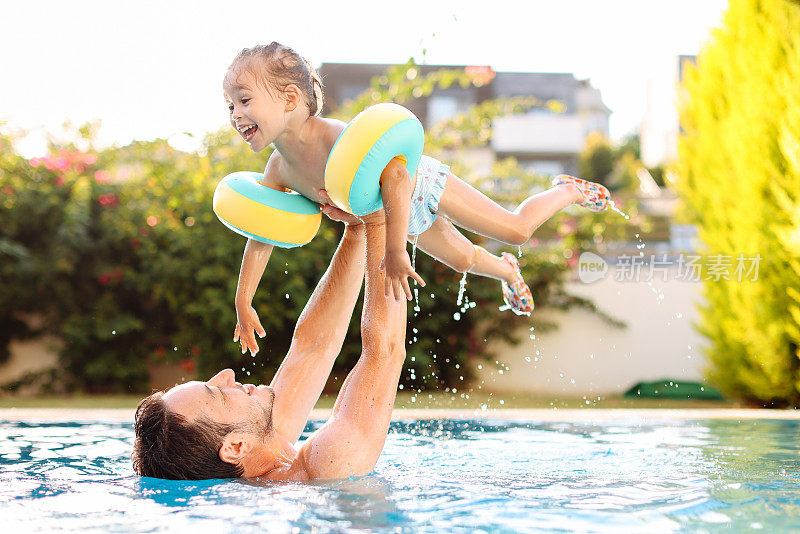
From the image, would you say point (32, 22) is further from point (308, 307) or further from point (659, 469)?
point (659, 469)

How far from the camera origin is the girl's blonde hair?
309 cm

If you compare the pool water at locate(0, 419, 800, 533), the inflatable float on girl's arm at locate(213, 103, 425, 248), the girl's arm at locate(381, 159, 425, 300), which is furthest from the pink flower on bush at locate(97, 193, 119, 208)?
the girl's arm at locate(381, 159, 425, 300)

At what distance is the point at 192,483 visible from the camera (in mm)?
2799

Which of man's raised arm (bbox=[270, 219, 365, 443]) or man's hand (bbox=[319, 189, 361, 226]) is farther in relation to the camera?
man's hand (bbox=[319, 189, 361, 226])

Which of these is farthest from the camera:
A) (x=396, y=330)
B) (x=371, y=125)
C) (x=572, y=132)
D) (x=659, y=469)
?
(x=572, y=132)

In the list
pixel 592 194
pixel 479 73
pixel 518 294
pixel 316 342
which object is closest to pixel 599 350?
pixel 479 73

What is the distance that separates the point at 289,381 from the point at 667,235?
7940mm

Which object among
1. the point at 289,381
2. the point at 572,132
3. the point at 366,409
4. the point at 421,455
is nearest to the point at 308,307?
the point at 289,381

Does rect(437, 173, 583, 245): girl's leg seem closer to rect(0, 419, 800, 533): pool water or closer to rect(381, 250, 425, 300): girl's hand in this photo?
rect(381, 250, 425, 300): girl's hand

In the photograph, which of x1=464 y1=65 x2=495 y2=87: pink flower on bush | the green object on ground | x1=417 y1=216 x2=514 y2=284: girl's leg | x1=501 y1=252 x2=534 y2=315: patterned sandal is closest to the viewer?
x1=417 y1=216 x2=514 y2=284: girl's leg

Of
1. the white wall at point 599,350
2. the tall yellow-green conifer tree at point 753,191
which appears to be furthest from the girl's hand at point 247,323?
the white wall at point 599,350

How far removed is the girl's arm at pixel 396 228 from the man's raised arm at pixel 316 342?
1.30ft

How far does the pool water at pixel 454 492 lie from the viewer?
2434 mm

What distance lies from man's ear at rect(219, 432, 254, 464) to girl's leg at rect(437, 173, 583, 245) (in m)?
1.44
